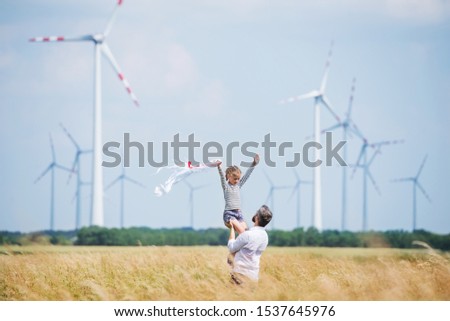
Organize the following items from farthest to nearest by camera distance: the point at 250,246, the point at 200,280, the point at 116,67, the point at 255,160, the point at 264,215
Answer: the point at 116,67, the point at 200,280, the point at 255,160, the point at 250,246, the point at 264,215

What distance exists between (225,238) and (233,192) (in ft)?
115

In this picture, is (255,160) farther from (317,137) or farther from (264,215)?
(317,137)

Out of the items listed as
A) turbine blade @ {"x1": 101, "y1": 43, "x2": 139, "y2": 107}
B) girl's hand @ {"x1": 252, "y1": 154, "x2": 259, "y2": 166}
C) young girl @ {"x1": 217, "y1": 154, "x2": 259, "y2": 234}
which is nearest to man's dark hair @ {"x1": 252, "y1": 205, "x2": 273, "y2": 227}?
young girl @ {"x1": 217, "y1": 154, "x2": 259, "y2": 234}

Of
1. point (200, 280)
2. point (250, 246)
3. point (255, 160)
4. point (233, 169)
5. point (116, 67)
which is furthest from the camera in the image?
point (116, 67)

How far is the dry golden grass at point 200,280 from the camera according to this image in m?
13.0

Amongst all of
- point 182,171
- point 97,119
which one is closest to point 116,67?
point 97,119

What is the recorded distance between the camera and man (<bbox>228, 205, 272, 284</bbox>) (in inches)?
465

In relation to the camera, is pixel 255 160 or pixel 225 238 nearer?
pixel 255 160

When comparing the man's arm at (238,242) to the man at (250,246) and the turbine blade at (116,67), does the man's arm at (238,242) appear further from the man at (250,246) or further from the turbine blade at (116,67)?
the turbine blade at (116,67)

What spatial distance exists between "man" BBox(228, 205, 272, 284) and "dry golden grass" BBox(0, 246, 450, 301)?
20 cm

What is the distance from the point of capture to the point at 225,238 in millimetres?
47625

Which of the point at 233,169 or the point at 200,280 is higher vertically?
the point at 233,169
